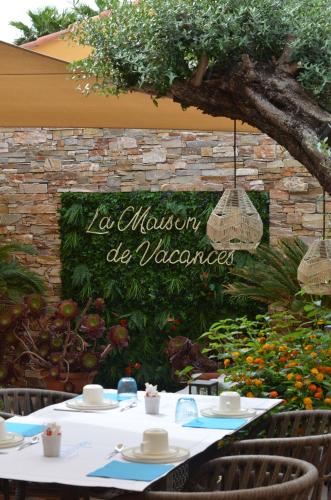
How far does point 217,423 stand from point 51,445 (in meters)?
1.08

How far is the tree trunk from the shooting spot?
13.4 feet

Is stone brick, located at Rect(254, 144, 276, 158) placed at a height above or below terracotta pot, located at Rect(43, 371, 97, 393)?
above

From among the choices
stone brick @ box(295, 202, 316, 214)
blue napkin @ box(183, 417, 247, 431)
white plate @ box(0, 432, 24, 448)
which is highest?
stone brick @ box(295, 202, 316, 214)

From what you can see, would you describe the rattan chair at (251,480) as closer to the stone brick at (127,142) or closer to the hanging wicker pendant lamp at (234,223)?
the hanging wicker pendant lamp at (234,223)

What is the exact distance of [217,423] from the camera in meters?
4.80

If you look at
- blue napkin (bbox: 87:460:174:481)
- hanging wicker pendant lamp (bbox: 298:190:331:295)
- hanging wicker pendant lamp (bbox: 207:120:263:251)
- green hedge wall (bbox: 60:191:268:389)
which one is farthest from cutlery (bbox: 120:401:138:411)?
green hedge wall (bbox: 60:191:268:389)

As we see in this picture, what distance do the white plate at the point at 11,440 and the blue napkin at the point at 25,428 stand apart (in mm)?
107

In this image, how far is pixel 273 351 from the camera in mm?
6254

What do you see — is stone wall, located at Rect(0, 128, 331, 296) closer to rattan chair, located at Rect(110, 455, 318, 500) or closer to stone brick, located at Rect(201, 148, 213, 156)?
stone brick, located at Rect(201, 148, 213, 156)

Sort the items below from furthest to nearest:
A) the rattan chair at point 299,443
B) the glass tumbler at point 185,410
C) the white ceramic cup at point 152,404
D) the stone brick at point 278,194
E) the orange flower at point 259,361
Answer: the stone brick at point 278,194 < the orange flower at point 259,361 < the white ceramic cup at point 152,404 < the glass tumbler at point 185,410 < the rattan chair at point 299,443

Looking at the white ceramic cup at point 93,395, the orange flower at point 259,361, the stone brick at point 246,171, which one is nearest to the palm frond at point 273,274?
the stone brick at point 246,171

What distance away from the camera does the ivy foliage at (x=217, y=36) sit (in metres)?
4.46

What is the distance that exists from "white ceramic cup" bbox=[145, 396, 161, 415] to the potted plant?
179 inches

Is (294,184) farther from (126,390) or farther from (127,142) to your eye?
(126,390)
